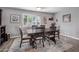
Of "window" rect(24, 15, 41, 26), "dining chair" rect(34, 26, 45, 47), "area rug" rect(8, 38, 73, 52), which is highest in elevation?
"window" rect(24, 15, 41, 26)

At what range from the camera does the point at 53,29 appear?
2096 mm

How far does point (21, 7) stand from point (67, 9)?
107 centimetres

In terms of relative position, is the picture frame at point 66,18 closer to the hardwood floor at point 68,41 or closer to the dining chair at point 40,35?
the hardwood floor at point 68,41

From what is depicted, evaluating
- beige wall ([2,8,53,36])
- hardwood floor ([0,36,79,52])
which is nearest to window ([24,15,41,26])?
beige wall ([2,8,53,36])

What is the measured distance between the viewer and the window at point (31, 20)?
6.74ft

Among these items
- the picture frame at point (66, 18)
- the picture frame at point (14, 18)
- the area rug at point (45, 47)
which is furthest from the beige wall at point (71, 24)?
the picture frame at point (14, 18)

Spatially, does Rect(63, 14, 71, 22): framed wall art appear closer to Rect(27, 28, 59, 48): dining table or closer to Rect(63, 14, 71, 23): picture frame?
Rect(63, 14, 71, 23): picture frame

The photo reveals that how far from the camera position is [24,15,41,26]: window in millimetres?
2055

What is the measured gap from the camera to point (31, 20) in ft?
6.81

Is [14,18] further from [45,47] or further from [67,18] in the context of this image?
[67,18]

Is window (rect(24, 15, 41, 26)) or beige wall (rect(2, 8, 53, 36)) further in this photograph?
window (rect(24, 15, 41, 26))

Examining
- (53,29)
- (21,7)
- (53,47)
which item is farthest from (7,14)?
(53,47)

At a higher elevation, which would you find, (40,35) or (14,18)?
(14,18)

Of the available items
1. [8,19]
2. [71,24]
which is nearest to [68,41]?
[71,24]
